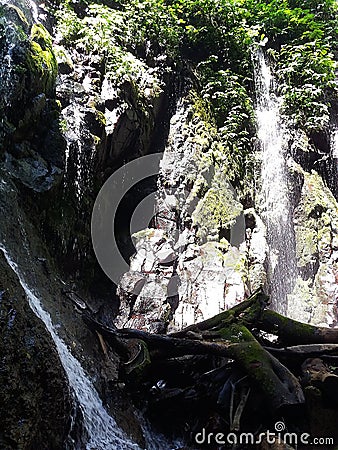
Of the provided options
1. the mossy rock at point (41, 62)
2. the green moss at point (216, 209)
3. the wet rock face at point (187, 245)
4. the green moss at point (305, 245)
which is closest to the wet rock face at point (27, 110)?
the mossy rock at point (41, 62)

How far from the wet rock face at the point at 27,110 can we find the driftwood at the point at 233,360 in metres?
2.84

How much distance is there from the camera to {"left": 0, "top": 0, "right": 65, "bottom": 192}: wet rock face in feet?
19.9

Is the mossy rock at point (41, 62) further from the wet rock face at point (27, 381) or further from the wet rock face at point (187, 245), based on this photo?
the wet rock face at point (27, 381)

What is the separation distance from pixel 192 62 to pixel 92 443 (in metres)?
10.3

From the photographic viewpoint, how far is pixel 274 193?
10.1m

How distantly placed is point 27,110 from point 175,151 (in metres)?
4.26

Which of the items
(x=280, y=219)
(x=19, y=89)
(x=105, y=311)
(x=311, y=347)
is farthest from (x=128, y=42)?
(x=311, y=347)

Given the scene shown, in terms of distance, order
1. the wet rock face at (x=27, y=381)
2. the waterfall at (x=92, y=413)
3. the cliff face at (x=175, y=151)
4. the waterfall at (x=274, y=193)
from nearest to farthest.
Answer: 1. the wet rock face at (x=27, y=381)
2. the waterfall at (x=92, y=413)
3. the cliff face at (x=175, y=151)
4. the waterfall at (x=274, y=193)

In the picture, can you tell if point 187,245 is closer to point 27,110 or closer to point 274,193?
point 274,193

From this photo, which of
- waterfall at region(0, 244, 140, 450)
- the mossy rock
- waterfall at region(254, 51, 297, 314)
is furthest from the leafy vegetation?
waterfall at region(0, 244, 140, 450)

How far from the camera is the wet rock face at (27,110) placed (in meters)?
6.08

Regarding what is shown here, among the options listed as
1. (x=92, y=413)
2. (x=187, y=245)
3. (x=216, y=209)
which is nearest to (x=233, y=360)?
(x=92, y=413)

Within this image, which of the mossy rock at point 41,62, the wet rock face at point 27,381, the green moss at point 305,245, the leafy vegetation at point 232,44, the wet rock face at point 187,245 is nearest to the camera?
the wet rock face at point 27,381

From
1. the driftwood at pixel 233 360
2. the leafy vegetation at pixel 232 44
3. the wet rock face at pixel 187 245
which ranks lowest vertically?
the driftwood at pixel 233 360
